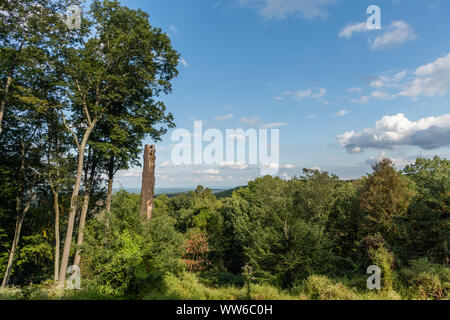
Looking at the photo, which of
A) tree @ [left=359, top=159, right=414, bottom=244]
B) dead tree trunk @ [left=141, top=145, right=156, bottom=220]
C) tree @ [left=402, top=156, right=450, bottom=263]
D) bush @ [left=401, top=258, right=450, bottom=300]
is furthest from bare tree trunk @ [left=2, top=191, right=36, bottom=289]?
tree @ [left=359, top=159, right=414, bottom=244]

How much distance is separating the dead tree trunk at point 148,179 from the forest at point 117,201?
0.61 metres

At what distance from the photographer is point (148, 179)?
11336 millimetres

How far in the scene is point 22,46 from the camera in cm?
1084

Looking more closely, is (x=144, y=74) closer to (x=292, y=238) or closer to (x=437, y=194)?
(x=292, y=238)

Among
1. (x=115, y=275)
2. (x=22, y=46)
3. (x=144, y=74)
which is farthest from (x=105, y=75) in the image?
(x=115, y=275)

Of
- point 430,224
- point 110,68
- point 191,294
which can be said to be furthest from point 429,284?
point 110,68

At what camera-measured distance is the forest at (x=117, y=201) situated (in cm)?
769

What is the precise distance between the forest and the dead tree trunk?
0.61 m

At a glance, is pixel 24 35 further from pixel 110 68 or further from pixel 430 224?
pixel 430 224

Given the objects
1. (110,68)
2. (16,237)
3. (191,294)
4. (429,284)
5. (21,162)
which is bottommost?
(429,284)

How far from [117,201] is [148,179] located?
92.4 inches

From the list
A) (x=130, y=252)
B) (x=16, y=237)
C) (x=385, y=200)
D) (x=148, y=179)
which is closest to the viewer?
(x=130, y=252)

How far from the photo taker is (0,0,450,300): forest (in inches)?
303
